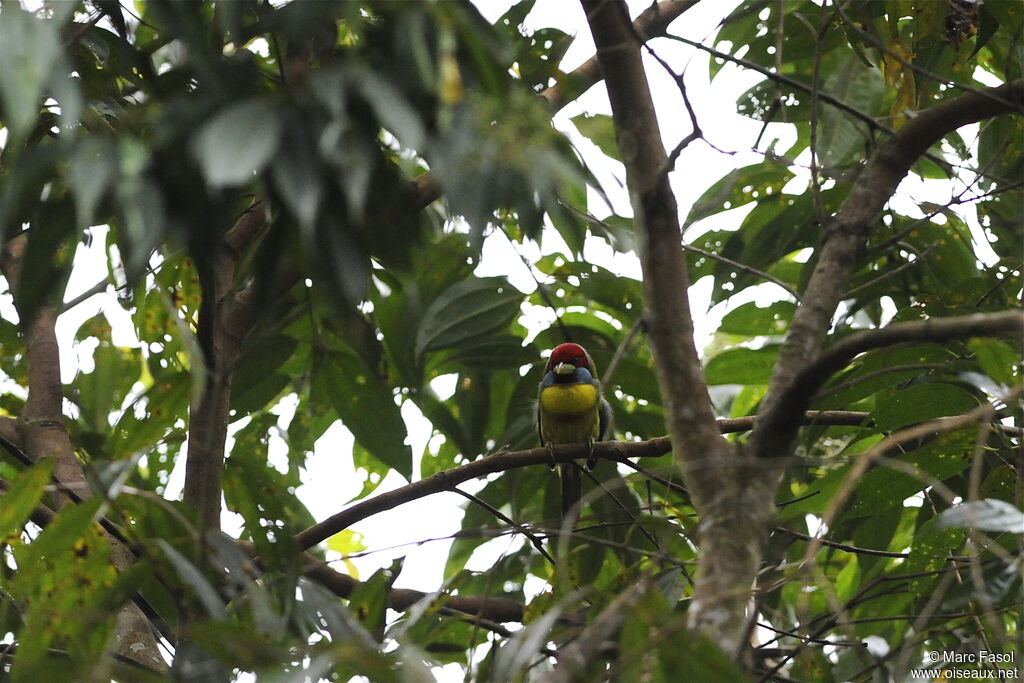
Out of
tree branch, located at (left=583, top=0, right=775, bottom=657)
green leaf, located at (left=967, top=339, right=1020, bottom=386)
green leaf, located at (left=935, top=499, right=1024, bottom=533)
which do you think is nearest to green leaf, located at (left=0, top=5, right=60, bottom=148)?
tree branch, located at (left=583, top=0, right=775, bottom=657)

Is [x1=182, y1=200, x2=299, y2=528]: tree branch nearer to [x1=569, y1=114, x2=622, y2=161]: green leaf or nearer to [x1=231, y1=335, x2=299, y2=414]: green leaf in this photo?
[x1=231, y1=335, x2=299, y2=414]: green leaf

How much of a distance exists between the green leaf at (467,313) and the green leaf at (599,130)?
0.54 meters

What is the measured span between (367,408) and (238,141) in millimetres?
2015

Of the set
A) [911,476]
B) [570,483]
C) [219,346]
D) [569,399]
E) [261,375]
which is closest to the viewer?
[911,476]

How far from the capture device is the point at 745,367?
384 centimetres

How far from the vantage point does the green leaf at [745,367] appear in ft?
12.6

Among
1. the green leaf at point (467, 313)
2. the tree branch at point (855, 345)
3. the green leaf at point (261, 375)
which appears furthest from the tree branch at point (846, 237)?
the green leaf at point (261, 375)

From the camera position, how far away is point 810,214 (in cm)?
357

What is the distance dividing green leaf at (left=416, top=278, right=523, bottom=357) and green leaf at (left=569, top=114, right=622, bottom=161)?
538 millimetres

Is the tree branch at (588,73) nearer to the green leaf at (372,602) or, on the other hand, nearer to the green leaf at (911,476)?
the green leaf at (372,602)

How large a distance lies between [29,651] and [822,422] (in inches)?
82.1

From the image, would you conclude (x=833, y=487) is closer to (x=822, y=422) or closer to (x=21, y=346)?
(x=822, y=422)

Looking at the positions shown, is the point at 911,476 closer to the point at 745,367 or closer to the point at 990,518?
the point at 990,518

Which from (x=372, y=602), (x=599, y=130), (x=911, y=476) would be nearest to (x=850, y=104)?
(x=599, y=130)
